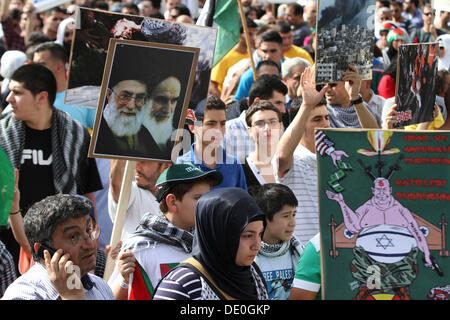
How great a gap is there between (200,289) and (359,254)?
78cm

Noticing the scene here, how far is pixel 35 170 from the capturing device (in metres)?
5.56

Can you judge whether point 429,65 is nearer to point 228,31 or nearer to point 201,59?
point 201,59

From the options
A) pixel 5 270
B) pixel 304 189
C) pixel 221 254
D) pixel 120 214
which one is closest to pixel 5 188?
pixel 5 270

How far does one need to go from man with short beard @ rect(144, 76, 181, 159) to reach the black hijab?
4.70 feet

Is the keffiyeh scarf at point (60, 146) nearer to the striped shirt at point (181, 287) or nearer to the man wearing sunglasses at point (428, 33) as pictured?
the striped shirt at point (181, 287)

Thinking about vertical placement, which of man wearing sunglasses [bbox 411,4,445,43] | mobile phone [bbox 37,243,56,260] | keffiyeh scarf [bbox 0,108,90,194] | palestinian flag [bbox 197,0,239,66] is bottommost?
mobile phone [bbox 37,243,56,260]

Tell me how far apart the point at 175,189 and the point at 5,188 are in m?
0.89

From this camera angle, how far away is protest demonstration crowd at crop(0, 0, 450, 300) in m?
3.39

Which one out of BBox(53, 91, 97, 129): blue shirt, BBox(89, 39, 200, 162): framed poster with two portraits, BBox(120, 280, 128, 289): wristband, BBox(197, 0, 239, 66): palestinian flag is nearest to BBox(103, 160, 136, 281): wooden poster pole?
BBox(89, 39, 200, 162): framed poster with two portraits

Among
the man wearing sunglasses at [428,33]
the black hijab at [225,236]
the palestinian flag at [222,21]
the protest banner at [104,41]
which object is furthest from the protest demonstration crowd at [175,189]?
the man wearing sunglasses at [428,33]

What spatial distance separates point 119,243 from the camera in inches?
179

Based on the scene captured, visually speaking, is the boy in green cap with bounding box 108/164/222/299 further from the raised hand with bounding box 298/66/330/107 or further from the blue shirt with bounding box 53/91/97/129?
the blue shirt with bounding box 53/91/97/129

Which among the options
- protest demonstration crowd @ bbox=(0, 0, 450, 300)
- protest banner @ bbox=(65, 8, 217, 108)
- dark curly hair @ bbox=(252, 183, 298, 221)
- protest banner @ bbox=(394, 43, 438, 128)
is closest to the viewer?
protest demonstration crowd @ bbox=(0, 0, 450, 300)
